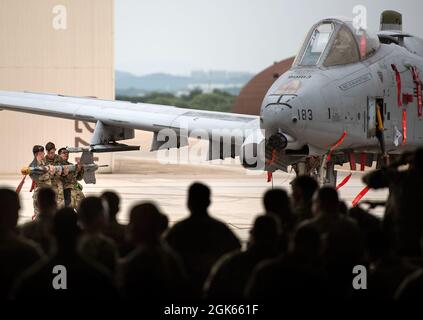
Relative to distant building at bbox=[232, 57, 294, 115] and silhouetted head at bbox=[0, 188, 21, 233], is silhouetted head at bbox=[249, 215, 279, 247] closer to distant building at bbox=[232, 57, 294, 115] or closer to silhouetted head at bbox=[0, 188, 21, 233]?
silhouetted head at bbox=[0, 188, 21, 233]

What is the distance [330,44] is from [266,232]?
1141 centimetres

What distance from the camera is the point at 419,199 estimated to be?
12.1m

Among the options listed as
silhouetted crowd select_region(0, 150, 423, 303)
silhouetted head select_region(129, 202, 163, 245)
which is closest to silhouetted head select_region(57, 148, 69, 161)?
silhouetted crowd select_region(0, 150, 423, 303)

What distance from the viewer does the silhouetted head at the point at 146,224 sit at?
30.0 ft

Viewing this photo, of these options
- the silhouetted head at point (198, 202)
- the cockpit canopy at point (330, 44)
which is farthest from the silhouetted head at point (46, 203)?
the cockpit canopy at point (330, 44)

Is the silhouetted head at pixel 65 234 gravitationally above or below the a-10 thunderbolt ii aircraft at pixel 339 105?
below

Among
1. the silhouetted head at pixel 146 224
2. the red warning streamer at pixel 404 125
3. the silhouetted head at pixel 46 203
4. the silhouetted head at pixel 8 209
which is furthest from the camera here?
the red warning streamer at pixel 404 125

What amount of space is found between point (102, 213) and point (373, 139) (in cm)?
1110

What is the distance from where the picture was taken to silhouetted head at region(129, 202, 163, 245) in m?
9.14

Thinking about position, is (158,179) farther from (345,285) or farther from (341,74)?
(345,285)

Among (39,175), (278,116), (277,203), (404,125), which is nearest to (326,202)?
(277,203)

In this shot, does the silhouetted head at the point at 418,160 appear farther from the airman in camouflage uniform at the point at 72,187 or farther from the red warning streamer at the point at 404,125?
the airman in camouflage uniform at the point at 72,187

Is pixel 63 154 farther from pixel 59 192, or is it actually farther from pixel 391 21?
pixel 391 21

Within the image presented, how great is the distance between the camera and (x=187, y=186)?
→ 36.0 meters
